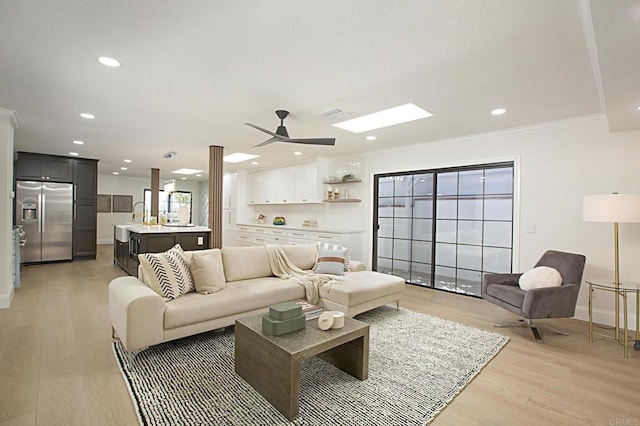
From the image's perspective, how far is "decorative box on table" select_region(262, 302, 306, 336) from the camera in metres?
2.21

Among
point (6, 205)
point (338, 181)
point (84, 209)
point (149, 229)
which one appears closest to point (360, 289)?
point (338, 181)

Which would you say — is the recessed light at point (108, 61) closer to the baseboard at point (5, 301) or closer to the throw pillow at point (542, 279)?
the baseboard at point (5, 301)

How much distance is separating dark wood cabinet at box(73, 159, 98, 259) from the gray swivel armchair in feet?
27.0

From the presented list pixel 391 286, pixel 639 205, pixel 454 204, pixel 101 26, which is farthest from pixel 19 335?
pixel 639 205

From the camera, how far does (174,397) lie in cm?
210

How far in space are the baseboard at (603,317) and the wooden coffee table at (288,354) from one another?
316cm

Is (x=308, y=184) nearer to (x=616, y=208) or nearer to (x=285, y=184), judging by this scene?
(x=285, y=184)

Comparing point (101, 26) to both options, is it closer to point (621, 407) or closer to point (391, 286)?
point (391, 286)

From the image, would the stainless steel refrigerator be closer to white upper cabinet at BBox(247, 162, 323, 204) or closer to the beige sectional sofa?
white upper cabinet at BBox(247, 162, 323, 204)

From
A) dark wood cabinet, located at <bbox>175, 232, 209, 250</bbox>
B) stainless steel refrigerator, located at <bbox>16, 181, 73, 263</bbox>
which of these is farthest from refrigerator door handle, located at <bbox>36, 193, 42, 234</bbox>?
dark wood cabinet, located at <bbox>175, 232, 209, 250</bbox>

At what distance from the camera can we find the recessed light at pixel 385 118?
3.65 meters

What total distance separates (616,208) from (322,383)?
3.23 meters

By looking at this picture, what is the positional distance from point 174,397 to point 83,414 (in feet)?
1.65

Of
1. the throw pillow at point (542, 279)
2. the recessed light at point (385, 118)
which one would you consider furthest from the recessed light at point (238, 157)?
the throw pillow at point (542, 279)
